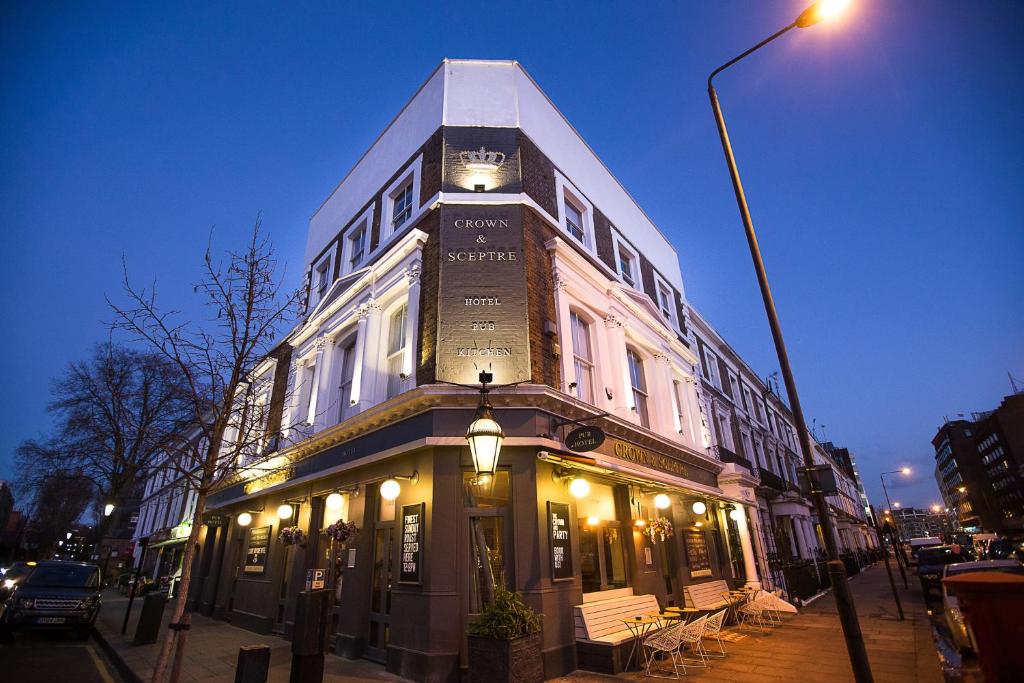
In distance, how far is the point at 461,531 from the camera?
8.72 metres

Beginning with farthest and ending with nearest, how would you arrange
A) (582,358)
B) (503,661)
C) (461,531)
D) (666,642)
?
(582,358) → (461,531) → (666,642) → (503,661)

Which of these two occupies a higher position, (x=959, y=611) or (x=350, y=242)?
(x=350, y=242)

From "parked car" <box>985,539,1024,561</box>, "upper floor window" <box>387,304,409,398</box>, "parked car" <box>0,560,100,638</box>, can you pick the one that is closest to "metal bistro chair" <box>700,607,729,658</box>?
"upper floor window" <box>387,304,409,398</box>

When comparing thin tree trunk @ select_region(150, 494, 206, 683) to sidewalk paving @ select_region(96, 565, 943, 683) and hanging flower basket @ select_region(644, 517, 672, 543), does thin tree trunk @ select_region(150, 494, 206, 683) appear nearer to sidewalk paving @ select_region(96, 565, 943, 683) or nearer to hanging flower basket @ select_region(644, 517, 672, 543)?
sidewalk paving @ select_region(96, 565, 943, 683)

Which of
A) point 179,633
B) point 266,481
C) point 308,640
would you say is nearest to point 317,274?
point 266,481

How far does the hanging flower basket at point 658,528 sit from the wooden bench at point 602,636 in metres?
2.62

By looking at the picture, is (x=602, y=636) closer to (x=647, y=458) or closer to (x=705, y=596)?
(x=647, y=458)

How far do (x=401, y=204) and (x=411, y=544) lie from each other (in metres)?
10.5

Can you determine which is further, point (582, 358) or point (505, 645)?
point (582, 358)

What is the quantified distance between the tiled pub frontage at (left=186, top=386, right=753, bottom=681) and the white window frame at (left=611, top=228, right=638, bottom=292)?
646 centimetres

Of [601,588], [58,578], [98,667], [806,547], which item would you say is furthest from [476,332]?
[806,547]

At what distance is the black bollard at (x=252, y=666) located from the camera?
16.9 ft

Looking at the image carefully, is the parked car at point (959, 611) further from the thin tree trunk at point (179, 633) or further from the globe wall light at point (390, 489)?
the thin tree trunk at point (179, 633)

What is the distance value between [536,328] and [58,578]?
49.1 ft
